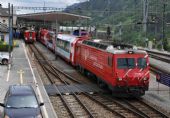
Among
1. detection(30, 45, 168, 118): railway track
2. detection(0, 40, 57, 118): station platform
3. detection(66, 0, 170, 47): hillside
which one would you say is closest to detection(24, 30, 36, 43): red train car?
detection(66, 0, 170, 47): hillside

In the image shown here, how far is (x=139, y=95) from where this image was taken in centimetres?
2491

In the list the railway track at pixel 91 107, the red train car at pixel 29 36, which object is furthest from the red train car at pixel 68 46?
the red train car at pixel 29 36

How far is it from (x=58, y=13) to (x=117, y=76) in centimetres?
→ 5719

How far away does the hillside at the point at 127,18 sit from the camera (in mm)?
87062

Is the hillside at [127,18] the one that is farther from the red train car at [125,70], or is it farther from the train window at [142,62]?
the train window at [142,62]

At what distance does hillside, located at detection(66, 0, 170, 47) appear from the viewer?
8706 centimetres

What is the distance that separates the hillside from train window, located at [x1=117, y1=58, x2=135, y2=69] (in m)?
39.7

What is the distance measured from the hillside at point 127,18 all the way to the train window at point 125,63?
39749mm

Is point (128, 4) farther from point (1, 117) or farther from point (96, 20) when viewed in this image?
point (1, 117)

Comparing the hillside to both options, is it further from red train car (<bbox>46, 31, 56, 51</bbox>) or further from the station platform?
the station platform

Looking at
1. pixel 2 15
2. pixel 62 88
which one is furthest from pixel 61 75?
pixel 2 15

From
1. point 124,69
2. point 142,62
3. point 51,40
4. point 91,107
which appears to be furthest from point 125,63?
point 51,40

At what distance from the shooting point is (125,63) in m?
24.7

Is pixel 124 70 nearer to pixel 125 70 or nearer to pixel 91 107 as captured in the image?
pixel 125 70
